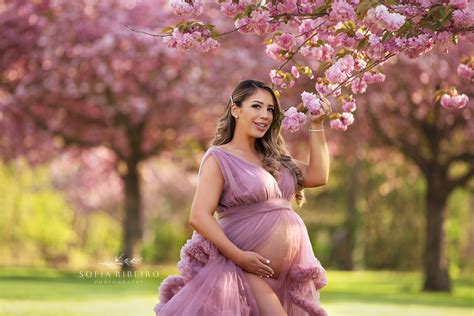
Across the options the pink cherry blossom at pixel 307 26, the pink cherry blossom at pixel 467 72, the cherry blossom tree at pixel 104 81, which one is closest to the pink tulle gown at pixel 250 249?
the pink cherry blossom at pixel 307 26

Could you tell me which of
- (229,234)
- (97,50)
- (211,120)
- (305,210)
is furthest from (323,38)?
(305,210)

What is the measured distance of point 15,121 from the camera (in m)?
25.3

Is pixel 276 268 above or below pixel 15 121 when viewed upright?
below

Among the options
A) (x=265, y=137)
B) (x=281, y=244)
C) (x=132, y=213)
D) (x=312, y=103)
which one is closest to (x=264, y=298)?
(x=281, y=244)

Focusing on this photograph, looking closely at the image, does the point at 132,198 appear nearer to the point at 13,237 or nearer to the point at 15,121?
the point at 15,121

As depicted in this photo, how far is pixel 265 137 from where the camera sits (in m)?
6.04

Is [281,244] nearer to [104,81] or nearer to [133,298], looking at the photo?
[133,298]

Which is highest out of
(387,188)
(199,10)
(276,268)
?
(387,188)

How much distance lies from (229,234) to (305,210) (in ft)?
118

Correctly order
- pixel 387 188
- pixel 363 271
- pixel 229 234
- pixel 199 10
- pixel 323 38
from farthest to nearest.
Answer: pixel 363 271 < pixel 387 188 < pixel 323 38 < pixel 199 10 < pixel 229 234

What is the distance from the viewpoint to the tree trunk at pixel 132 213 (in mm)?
25562

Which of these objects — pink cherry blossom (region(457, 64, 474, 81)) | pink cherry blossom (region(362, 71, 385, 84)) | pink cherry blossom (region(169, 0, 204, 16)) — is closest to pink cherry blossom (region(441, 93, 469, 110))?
pink cherry blossom (region(457, 64, 474, 81))

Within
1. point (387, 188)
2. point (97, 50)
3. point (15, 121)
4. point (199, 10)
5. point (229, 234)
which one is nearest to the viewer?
point (229, 234)

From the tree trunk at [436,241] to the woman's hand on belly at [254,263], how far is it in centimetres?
1798
